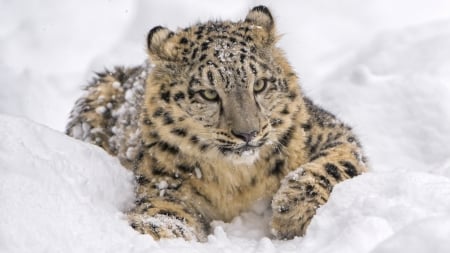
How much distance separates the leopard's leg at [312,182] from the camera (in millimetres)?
5699

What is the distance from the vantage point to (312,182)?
19.4 feet

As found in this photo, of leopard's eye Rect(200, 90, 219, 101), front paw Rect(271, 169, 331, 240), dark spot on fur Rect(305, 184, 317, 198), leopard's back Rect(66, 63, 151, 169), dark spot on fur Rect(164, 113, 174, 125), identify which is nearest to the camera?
front paw Rect(271, 169, 331, 240)

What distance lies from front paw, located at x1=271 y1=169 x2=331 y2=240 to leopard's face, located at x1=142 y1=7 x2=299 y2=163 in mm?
324

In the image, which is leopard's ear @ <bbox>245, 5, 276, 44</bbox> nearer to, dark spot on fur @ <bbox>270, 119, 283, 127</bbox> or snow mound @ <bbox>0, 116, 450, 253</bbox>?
dark spot on fur @ <bbox>270, 119, 283, 127</bbox>

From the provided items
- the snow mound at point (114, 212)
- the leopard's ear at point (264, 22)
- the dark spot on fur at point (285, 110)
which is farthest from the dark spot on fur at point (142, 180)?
the leopard's ear at point (264, 22)

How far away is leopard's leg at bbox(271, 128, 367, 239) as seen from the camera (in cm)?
570

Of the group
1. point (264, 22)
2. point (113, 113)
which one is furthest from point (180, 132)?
point (113, 113)

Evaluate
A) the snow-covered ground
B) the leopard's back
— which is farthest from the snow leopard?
the leopard's back

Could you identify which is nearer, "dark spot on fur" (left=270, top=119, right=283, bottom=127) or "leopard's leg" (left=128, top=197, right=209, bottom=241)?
"leopard's leg" (left=128, top=197, right=209, bottom=241)

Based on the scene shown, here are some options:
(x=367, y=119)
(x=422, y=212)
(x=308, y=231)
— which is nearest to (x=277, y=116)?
(x=308, y=231)

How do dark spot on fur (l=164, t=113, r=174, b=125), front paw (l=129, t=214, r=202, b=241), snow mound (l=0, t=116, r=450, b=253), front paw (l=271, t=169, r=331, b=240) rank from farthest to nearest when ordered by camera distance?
dark spot on fur (l=164, t=113, r=174, b=125) → front paw (l=271, t=169, r=331, b=240) → front paw (l=129, t=214, r=202, b=241) → snow mound (l=0, t=116, r=450, b=253)

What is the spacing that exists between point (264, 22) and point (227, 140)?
48.1 inches

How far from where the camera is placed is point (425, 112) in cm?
921

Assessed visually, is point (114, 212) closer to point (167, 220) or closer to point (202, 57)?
point (167, 220)
